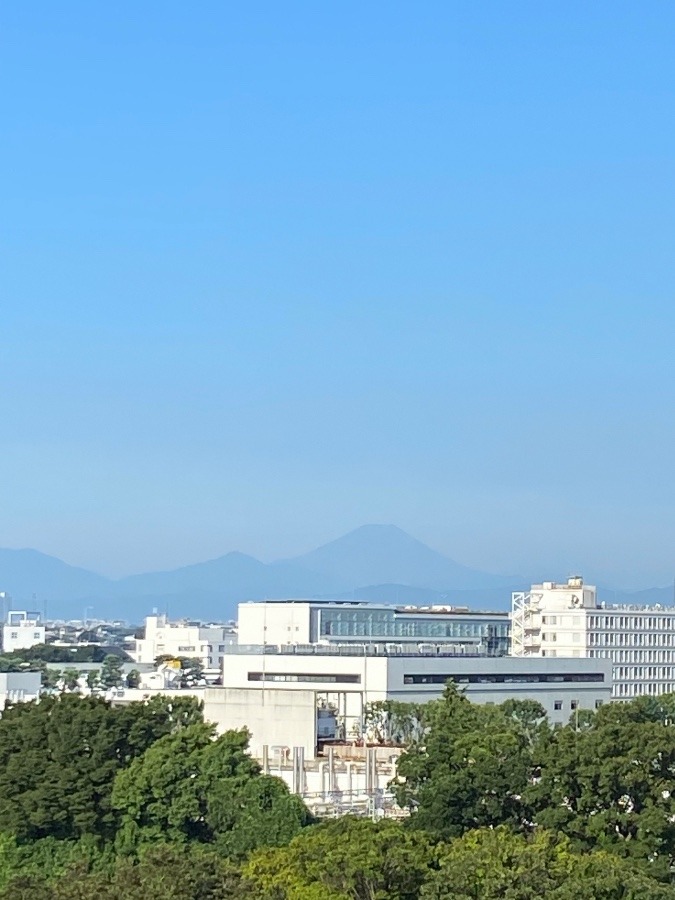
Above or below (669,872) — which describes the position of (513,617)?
above

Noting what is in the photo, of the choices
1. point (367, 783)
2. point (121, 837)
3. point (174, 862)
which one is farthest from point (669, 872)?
point (367, 783)

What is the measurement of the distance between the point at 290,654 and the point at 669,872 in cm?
4252

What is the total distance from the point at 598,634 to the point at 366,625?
12428mm

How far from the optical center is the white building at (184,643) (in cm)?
13550

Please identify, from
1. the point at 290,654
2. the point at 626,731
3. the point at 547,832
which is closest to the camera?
the point at 547,832

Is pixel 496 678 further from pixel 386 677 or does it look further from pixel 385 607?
pixel 385 607

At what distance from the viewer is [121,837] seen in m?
34.4

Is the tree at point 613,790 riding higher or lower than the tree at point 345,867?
higher

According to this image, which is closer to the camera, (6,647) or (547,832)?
(547,832)

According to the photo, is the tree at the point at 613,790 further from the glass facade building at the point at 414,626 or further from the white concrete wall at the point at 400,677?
the glass facade building at the point at 414,626

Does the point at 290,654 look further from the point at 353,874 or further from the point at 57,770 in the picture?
the point at 353,874

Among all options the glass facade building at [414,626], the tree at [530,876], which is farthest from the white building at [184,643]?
the tree at [530,876]

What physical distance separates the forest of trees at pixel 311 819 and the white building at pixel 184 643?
310ft

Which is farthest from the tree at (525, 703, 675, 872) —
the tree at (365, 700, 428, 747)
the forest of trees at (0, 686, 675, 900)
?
the tree at (365, 700, 428, 747)
